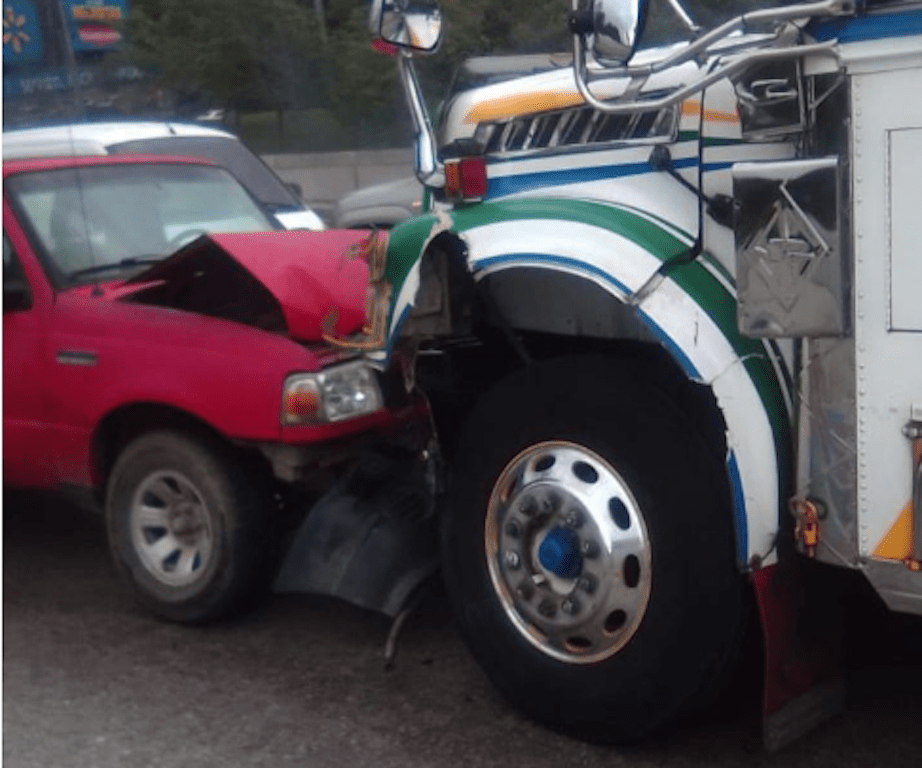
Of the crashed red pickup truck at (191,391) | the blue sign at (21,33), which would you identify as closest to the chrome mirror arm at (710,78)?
the crashed red pickup truck at (191,391)

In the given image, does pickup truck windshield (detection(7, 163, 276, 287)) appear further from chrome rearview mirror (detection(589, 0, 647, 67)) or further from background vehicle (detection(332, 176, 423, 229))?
background vehicle (detection(332, 176, 423, 229))

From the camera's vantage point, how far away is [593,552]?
174 inches

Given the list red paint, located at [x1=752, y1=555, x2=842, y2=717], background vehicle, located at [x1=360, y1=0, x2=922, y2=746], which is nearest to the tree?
background vehicle, located at [x1=360, y1=0, x2=922, y2=746]

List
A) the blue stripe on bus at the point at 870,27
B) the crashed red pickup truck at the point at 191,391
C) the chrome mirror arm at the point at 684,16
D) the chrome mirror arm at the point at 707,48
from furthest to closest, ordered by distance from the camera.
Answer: the crashed red pickup truck at the point at 191,391 → the chrome mirror arm at the point at 684,16 → the chrome mirror arm at the point at 707,48 → the blue stripe on bus at the point at 870,27

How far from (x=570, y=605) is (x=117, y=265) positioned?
3089 millimetres

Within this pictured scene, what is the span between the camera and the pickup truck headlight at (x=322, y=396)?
5.43 meters

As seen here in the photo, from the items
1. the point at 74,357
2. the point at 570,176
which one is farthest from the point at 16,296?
the point at 570,176

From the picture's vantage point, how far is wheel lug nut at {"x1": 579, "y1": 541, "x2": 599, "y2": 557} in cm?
441

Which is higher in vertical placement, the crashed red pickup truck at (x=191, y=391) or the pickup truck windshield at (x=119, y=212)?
the pickup truck windshield at (x=119, y=212)

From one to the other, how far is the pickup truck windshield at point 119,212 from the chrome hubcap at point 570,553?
2.69 meters

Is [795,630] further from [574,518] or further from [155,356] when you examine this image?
[155,356]

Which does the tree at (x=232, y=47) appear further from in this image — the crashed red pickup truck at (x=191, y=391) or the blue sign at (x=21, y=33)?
the crashed red pickup truck at (x=191, y=391)

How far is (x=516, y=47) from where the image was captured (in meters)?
5.41

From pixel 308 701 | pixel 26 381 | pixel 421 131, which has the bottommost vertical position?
pixel 308 701
